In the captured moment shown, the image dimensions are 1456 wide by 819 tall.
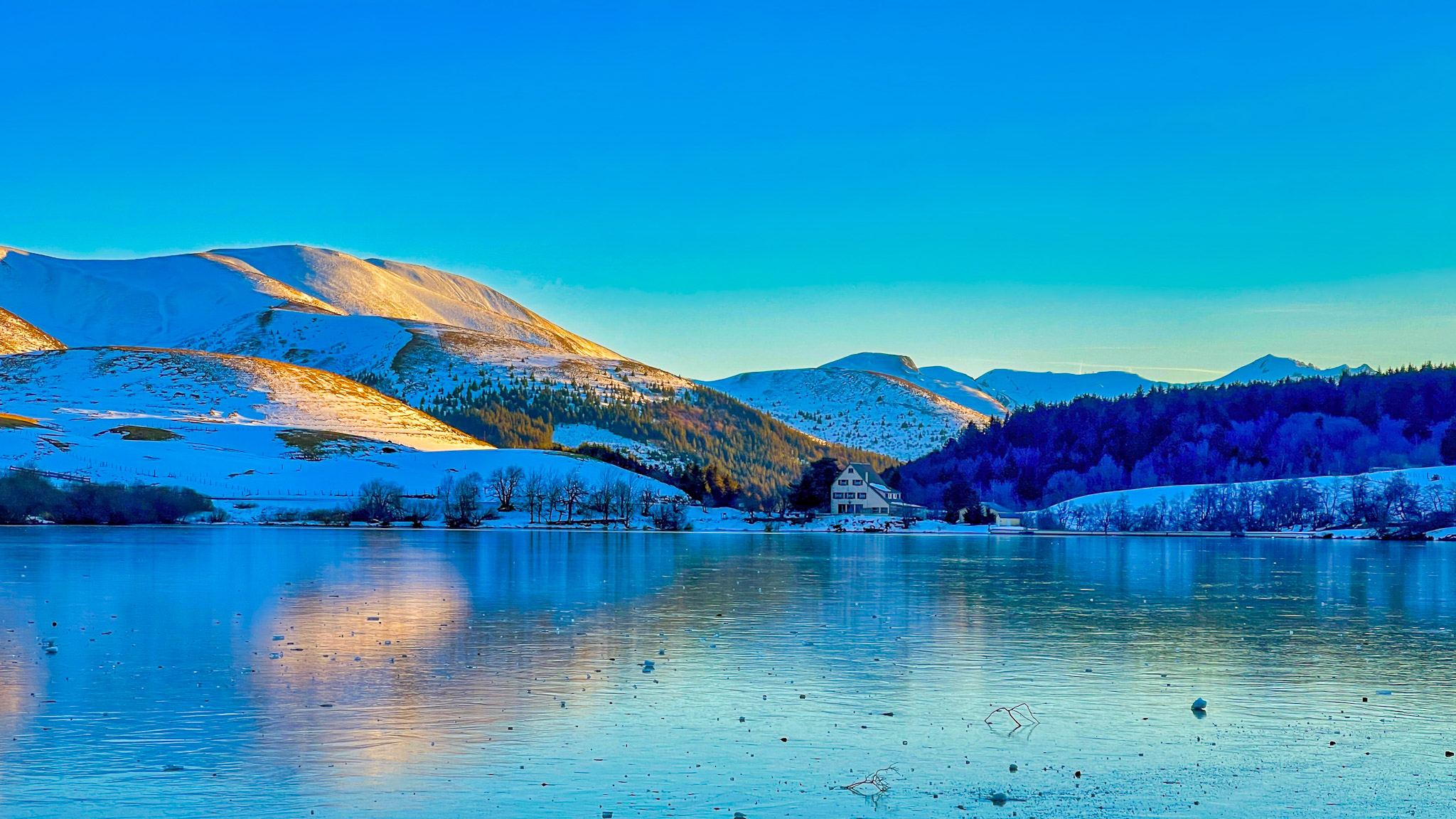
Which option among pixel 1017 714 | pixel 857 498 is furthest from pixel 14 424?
pixel 1017 714

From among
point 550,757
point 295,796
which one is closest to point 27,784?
point 295,796

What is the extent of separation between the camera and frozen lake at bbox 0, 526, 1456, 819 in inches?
683

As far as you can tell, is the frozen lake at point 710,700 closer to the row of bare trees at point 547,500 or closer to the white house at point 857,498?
the row of bare trees at point 547,500

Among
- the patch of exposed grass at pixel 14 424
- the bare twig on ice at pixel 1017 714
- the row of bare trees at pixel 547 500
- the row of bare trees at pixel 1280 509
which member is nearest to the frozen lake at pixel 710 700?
the bare twig on ice at pixel 1017 714

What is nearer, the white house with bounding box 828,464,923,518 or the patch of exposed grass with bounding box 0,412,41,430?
the white house with bounding box 828,464,923,518

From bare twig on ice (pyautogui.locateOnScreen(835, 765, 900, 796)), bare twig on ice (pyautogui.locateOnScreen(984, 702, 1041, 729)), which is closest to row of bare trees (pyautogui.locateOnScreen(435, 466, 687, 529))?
bare twig on ice (pyautogui.locateOnScreen(984, 702, 1041, 729))

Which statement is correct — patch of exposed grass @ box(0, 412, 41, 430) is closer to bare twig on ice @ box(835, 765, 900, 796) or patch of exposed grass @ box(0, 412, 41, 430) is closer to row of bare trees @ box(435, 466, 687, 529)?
row of bare trees @ box(435, 466, 687, 529)

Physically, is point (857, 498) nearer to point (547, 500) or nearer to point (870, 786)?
point (547, 500)

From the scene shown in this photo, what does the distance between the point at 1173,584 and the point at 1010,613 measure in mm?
21045

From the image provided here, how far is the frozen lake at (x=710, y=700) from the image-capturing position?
17.4 metres

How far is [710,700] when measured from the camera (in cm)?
2455

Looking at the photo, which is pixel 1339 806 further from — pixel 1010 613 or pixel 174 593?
pixel 174 593

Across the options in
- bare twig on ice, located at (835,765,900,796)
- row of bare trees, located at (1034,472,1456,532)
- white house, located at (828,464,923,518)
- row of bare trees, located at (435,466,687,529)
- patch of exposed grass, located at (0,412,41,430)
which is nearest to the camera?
bare twig on ice, located at (835,765,900,796)

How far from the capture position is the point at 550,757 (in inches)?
759
